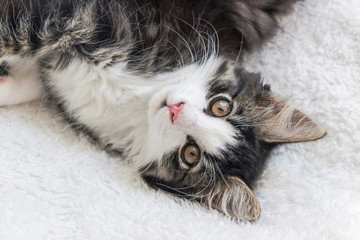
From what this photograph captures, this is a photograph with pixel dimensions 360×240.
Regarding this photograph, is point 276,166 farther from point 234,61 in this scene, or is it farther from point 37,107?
point 37,107

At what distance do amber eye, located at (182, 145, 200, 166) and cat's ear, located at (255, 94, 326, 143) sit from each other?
8.7 inches

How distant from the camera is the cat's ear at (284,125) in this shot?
Answer: 1.22 m

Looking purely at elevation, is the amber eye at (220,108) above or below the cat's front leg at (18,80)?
above

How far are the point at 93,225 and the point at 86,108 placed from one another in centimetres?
46

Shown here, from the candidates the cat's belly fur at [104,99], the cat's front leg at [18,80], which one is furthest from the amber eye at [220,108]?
the cat's front leg at [18,80]

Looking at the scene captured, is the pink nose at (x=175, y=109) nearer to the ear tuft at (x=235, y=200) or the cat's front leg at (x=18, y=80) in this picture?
the ear tuft at (x=235, y=200)

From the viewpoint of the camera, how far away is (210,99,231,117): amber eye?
1183 mm

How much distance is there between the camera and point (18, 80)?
4.31 ft

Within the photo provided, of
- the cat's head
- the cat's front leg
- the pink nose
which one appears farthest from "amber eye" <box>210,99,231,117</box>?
the cat's front leg

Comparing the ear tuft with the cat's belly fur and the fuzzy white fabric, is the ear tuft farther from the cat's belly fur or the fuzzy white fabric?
the cat's belly fur

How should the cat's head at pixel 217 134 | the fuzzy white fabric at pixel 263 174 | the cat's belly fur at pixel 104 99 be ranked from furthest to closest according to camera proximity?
the cat's belly fur at pixel 104 99
the cat's head at pixel 217 134
the fuzzy white fabric at pixel 263 174

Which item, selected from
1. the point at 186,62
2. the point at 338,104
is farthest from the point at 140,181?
the point at 338,104

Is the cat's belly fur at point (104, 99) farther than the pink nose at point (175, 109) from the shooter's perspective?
Yes

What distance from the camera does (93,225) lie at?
39.7 inches
